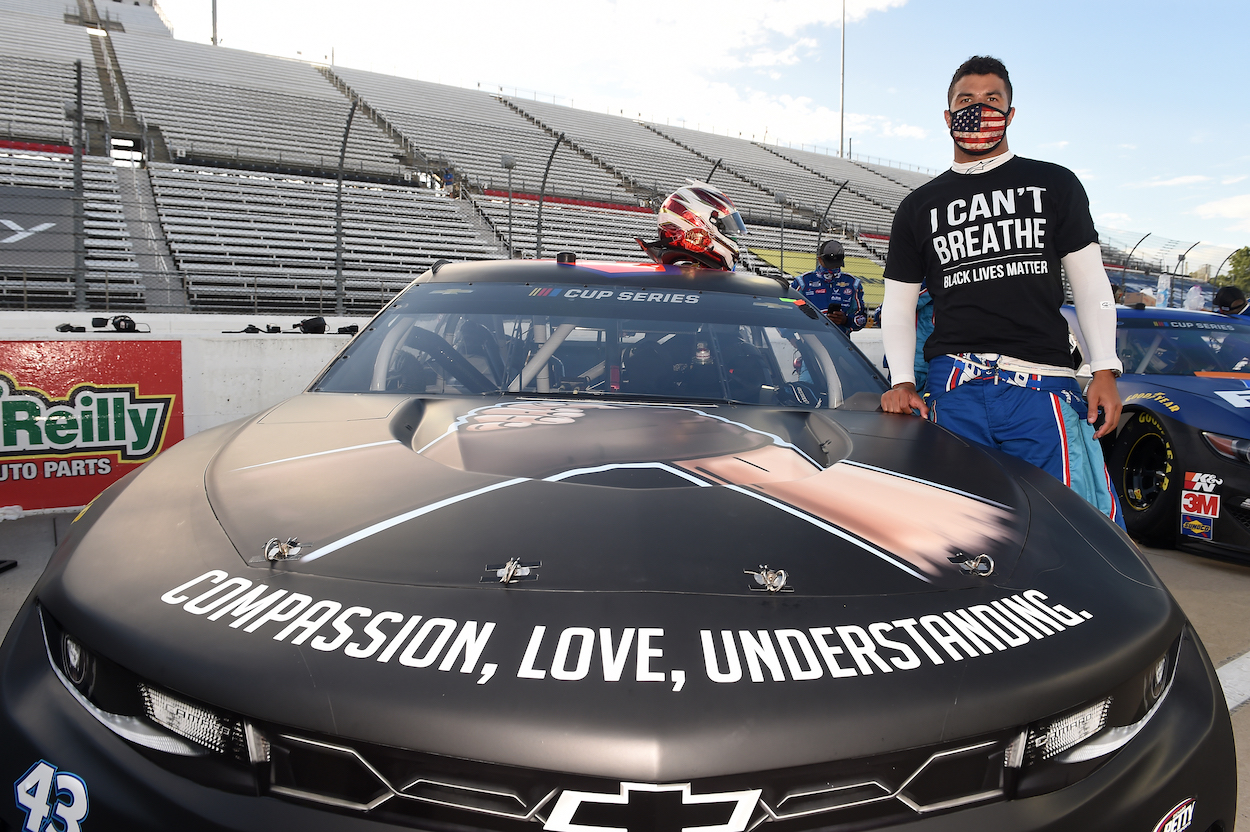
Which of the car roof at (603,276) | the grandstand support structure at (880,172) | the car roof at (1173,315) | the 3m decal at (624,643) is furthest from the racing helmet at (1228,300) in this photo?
the grandstand support structure at (880,172)

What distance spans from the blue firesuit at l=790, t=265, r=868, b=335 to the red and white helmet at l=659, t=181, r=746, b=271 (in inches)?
67.2

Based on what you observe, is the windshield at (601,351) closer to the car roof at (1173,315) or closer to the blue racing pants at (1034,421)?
the blue racing pants at (1034,421)

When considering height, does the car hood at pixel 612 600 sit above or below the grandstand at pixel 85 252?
below

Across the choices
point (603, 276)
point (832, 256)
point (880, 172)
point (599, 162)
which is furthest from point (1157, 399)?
point (880, 172)

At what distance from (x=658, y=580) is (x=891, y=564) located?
13.6 inches

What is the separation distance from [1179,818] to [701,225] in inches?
127

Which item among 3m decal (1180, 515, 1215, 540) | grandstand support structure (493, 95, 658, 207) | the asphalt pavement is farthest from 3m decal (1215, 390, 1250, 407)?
grandstand support structure (493, 95, 658, 207)

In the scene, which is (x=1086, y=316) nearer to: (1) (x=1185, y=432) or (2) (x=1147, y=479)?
(1) (x=1185, y=432)

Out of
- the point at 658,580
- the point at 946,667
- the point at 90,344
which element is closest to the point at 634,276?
the point at 658,580

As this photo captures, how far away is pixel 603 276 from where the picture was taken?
2.46m

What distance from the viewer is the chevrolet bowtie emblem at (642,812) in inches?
30.6

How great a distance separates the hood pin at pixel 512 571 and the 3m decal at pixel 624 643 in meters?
0.09

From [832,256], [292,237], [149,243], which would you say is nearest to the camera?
[832,256]

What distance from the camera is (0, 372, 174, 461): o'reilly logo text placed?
388cm
